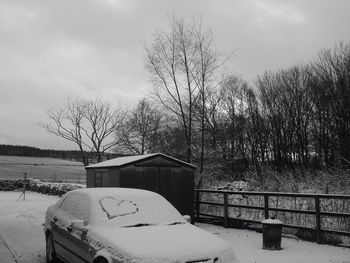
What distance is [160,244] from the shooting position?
19.7 feet

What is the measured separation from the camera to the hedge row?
30.6 m

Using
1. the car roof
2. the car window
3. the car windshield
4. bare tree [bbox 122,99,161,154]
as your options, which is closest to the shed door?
the car window

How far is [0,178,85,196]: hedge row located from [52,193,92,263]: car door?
2137 cm

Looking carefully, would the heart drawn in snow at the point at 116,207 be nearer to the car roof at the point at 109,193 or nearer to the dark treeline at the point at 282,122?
the car roof at the point at 109,193

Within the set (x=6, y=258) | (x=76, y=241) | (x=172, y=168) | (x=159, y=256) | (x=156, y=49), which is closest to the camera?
(x=159, y=256)

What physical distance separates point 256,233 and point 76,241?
22.1 ft

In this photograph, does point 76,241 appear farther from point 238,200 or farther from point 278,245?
point 238,200

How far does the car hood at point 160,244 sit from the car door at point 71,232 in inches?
14.3

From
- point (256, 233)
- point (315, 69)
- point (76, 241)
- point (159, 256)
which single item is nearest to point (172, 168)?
point (256, 233)

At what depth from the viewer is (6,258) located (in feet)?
29.6

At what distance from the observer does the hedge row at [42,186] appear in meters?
30.6

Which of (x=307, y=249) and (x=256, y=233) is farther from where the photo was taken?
(x=256, y=233)

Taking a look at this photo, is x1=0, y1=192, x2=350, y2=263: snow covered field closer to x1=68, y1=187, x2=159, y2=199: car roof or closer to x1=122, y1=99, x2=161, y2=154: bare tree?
x1=68, y1=187, x2=159, y2=199: car roof

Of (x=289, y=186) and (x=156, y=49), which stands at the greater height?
(x=156, y=49)
